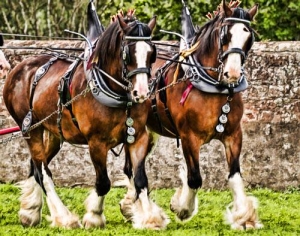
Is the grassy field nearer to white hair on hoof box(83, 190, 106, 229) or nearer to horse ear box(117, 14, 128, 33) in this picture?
white hair on hoof box(83, 190, 106, 229)

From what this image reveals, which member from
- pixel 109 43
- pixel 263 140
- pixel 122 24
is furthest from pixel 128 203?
pixel 263 140

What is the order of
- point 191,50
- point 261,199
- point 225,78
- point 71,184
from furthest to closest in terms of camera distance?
point 71,184
point 261,199
point 191,50
point 225,78

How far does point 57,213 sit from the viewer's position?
39.0ft

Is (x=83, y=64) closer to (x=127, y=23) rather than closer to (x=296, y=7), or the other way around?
(x=127, y=23)

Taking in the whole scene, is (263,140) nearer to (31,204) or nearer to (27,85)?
(27,85)

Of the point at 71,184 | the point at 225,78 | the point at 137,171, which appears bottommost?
the point at 71,184

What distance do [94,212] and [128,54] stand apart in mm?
1592

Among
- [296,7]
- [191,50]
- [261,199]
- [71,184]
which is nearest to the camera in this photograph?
[191,50]

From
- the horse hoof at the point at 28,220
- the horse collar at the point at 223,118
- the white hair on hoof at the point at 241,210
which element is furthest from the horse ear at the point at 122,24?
the horse hoof at the point at 28,220

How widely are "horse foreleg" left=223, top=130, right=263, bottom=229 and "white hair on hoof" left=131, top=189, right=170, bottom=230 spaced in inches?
26.5

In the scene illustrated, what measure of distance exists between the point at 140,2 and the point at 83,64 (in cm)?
581

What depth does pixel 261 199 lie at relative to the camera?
13953 mm

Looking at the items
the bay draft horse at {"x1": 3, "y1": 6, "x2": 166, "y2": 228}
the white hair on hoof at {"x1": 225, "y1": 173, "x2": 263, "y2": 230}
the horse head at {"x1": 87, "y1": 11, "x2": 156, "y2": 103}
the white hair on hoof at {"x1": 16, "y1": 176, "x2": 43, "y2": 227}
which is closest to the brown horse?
the white hair on hoof at {"x1": 225, "y1": 173, "x2": 263, "y2": 230}

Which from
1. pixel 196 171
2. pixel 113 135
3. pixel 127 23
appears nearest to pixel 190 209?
pixel 196 171
